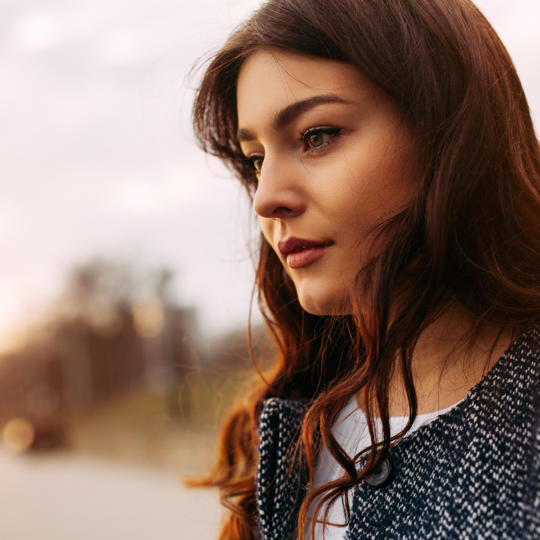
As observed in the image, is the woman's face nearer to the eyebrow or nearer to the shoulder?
the eyebrow

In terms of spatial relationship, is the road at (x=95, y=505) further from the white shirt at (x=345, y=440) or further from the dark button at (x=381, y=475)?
the dark button at (x=381, y=475)

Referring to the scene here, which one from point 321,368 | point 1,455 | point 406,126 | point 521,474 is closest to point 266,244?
point 321,368

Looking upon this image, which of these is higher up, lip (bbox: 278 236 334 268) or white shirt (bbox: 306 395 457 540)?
lip (bbox: 278 236 334 268)

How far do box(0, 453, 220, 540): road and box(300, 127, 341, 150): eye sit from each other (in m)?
4.65

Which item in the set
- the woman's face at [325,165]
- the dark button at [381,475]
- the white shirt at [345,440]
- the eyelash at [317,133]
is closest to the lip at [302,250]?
the woman's face at [325,165]

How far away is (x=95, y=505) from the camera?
316 inches

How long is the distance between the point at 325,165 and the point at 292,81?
0.20m

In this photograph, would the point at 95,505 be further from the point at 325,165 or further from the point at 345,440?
the point at 325,165

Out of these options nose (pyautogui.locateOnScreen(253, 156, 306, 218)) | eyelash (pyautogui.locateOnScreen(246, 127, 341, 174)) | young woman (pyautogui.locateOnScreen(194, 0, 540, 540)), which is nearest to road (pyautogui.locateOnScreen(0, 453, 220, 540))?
young woman (pyautogui.locateOnScreen(194, 0, 540, 540))

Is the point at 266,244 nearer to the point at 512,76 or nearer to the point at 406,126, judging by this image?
the point at 406,126

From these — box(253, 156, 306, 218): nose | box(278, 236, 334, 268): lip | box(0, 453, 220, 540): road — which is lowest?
box(0, 453, 220, 540): road

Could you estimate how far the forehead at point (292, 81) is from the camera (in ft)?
4.14

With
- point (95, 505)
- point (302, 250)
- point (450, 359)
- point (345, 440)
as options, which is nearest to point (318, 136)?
point (302, 250)

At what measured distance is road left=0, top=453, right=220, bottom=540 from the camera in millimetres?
6836
